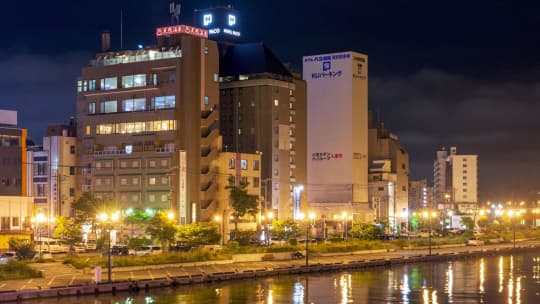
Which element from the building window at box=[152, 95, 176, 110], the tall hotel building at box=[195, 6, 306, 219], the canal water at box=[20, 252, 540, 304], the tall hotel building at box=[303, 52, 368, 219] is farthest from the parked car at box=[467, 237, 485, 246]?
the building window at box=[152, 95, 176, 110]

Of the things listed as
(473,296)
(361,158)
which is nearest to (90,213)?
(473,296)

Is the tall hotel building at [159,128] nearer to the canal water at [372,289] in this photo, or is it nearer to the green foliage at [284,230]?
the green foliage at [284,230]

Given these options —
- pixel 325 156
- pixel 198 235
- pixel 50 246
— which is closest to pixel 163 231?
pixel 198 235

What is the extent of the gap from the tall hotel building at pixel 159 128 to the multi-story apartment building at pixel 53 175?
3203 millimetres

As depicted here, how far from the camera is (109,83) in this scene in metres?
147

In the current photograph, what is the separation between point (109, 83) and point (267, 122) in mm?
32230

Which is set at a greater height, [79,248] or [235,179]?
[235,179]

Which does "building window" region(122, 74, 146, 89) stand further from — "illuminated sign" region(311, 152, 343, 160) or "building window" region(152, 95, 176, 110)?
"illuminated sign" region(311, 152, 343, 160)

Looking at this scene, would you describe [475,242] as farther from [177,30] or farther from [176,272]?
[176,272]

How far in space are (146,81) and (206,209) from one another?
22.5 m

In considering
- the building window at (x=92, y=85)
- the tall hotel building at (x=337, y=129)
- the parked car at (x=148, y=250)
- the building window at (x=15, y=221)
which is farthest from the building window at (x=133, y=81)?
the tall hotel building at (x=337, y=129)

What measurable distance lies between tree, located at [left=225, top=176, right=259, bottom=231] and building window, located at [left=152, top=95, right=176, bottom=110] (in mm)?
15745

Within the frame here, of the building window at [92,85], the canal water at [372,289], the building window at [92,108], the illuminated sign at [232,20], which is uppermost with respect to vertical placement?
the illuminated sign at [232,20]

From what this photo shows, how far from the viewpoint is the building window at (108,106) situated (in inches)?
5743
